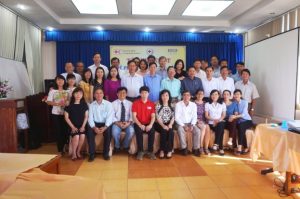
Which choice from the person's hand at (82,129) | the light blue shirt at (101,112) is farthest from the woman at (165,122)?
the person's hand at (82,129)

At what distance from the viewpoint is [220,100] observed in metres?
4.64

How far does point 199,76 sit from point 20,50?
4.00 metres

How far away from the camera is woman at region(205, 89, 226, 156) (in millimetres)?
4504

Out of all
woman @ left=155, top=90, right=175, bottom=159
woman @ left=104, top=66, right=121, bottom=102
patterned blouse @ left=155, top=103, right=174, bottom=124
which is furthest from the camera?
woman @ left=104, top=66, right=121, bottom=102

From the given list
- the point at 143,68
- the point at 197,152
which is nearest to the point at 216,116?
the point at 197,152

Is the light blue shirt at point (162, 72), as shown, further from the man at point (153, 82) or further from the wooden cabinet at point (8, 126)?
the wooden cabinet at point (8, 126)

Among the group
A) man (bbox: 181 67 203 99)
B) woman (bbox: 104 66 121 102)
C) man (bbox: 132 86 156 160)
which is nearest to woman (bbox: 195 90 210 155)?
man (bbox: 181 67 203 99)

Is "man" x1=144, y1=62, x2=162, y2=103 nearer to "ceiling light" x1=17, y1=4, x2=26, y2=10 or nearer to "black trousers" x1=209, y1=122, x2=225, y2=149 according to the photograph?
"black trousers" x1=209, y1=122, x2=225, y2=149

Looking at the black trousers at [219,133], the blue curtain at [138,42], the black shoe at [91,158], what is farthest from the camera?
the blue curtain at [138,42]

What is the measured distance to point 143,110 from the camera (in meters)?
4.30

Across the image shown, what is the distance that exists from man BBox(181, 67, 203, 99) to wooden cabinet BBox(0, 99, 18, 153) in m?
2.91

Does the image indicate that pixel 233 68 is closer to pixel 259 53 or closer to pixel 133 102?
pixel 259 53

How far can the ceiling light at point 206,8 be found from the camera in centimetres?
531

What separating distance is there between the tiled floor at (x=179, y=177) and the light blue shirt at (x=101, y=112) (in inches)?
25.1
